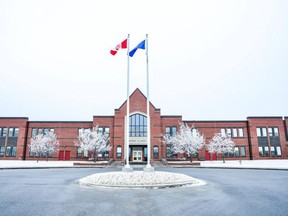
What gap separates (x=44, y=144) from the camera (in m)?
41.3

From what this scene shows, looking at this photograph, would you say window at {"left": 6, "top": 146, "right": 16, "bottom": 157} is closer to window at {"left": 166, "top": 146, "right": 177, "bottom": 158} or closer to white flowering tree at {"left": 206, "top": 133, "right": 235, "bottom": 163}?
window at {"left": 166, "top": 146, "right": 177, "bottom": 158}

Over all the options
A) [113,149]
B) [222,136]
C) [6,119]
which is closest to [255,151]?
[222,136]

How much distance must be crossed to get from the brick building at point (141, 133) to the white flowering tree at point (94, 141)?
1.38 m

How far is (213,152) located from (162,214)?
38.3 metres

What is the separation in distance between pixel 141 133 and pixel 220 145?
14932 mm

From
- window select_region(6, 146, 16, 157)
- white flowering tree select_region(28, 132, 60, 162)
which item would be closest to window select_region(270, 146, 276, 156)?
white flowering tree select_region(28, 132, 60, 162)

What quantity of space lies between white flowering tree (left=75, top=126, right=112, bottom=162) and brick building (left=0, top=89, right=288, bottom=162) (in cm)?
138

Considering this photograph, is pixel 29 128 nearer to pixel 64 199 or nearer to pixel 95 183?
pixel 95 183

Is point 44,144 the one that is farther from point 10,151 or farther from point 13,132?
point 13,132

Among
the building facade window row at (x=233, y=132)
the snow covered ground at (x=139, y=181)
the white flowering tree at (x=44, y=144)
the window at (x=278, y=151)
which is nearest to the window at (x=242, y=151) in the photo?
the building facade window row at (x=233, y=132)

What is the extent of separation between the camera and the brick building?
4138 cm

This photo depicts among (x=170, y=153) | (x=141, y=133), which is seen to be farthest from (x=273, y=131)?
(x=141, y=133)

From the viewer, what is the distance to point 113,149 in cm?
4078

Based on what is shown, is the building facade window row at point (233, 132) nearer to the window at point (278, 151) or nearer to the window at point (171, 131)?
the window at point (278, 151)
